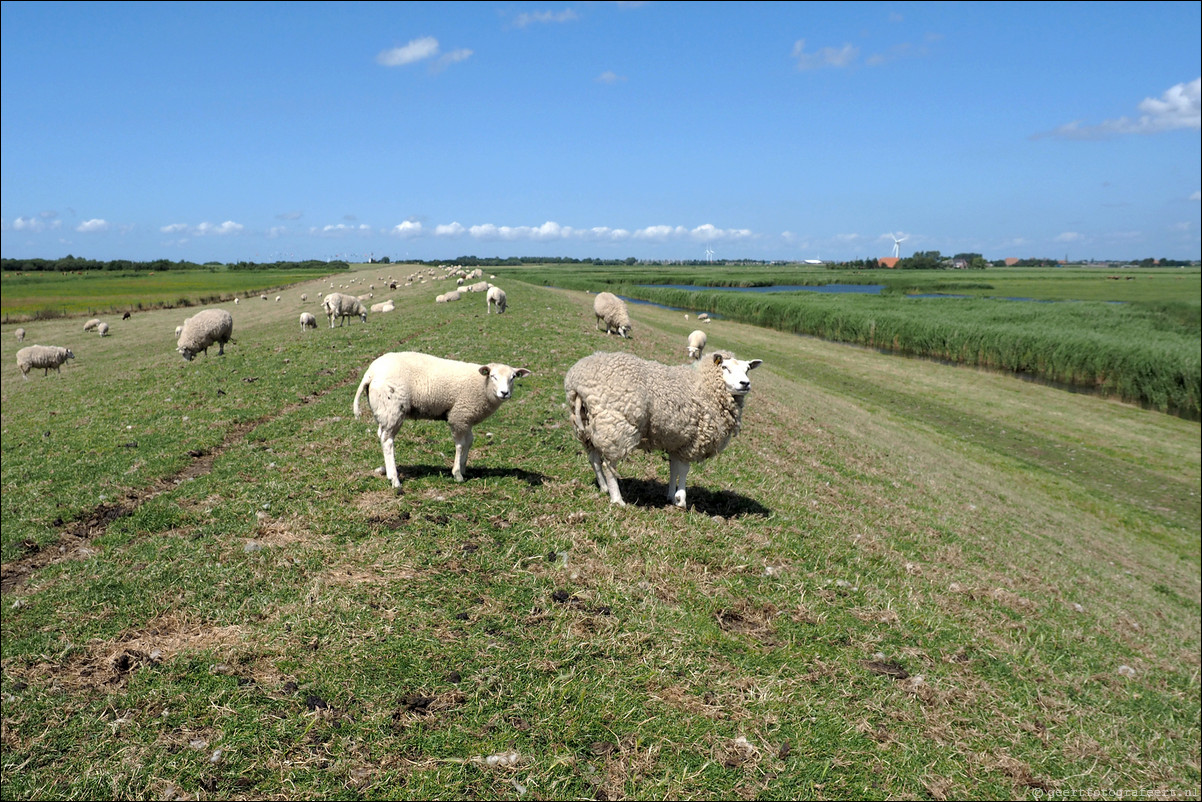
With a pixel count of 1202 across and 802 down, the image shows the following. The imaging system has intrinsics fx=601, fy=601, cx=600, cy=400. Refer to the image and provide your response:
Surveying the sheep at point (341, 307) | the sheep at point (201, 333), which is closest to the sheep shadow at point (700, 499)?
the sheep at point (201, 333)

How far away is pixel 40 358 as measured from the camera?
28422 millimetres

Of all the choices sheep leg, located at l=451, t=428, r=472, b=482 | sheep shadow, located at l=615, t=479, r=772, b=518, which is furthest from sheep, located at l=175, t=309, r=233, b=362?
sheep shadow, located at l=615, t=479, r=772, b=518

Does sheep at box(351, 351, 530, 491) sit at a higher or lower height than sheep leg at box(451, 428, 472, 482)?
higher

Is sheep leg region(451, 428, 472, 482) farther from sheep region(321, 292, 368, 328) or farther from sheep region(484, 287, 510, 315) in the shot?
sheep region(321, 292, 368, 328)

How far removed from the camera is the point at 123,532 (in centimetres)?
869

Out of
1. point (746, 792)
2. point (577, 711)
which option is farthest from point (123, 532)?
point (746, 792)

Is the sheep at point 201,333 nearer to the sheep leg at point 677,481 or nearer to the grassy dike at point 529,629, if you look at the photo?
the grassy dike at point 529,629

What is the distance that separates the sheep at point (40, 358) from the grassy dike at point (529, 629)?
18.3 m

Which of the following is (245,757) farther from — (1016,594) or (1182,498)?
(1182,498)

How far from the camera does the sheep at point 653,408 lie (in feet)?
28.5

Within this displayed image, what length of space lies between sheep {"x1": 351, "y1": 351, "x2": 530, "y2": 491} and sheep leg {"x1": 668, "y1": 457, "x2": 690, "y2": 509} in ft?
9.08

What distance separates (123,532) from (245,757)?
5701 mm

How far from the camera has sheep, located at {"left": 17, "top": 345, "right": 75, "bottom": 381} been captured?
92.0 feet

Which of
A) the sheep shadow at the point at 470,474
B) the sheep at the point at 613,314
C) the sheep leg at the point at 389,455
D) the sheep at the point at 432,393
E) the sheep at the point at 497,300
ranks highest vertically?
the sheep at the point at 497,300
